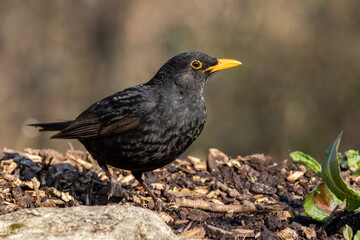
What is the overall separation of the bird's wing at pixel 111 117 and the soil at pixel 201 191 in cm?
50

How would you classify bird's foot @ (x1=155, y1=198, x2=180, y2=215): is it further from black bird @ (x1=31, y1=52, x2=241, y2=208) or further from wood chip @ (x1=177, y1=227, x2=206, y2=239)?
wood chip @ (x1=177, y1=227, x2=206, y2=239)

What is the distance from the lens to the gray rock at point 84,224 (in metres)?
3.25

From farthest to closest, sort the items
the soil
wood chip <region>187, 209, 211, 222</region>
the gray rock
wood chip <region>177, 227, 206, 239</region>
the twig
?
the twig < wood chip <region>187, 209, 211, 222</region> < the soil < wood chip <region>177, 227, 206, 239</region> < the gray rock

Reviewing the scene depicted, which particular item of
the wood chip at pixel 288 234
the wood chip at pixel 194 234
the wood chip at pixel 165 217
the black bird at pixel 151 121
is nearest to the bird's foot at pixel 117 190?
the black bird at pixel 151 121

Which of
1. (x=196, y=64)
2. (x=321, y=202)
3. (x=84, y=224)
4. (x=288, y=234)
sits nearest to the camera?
(x=84, y=224)

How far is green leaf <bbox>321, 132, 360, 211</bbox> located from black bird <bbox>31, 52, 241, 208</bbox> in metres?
1.24

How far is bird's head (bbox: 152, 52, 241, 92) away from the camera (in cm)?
496

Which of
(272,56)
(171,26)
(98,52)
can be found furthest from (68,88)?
(272,56)

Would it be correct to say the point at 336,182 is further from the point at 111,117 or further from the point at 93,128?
the point at 93,128

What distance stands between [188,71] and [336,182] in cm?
179

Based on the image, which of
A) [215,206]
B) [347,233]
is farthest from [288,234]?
[215,206]

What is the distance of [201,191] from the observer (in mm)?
4973

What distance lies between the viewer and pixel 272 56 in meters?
9.07

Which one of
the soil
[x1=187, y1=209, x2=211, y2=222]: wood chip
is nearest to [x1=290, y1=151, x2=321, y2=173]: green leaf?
the soil
